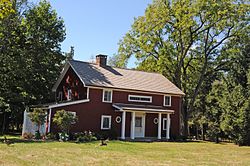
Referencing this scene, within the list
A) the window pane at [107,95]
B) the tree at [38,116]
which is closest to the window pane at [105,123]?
the window pane at [107,95]

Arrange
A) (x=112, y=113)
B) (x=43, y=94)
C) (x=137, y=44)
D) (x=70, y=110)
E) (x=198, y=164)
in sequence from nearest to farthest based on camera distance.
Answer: (x=198, y=164)
(x=70, y=110)
(x=112, y=113)
(x=43, y=94)
(x=137, y=44)

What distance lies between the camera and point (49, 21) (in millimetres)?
36344

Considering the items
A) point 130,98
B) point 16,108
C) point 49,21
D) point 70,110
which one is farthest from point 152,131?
point 49,21

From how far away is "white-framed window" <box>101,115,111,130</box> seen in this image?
2795cm

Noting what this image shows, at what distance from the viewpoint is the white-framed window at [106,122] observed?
2795 centimetres

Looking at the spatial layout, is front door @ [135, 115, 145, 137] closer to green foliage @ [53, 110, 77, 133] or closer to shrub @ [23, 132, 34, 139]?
green foliage @ [53, 110, 77, 133]

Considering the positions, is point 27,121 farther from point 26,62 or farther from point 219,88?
point 219,88

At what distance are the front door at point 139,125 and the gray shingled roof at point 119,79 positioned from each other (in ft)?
8.62

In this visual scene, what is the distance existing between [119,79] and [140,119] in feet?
13.9

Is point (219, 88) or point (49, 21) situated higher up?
point (49, 21)

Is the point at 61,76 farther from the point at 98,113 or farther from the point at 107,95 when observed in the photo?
the point at 98,113

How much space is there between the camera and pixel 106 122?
92.7ft

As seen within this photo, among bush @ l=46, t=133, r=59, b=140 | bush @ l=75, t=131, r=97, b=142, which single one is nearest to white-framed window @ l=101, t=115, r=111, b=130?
bush @ l=75, t=131, r=97, b=142

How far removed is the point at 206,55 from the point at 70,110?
765 inches
